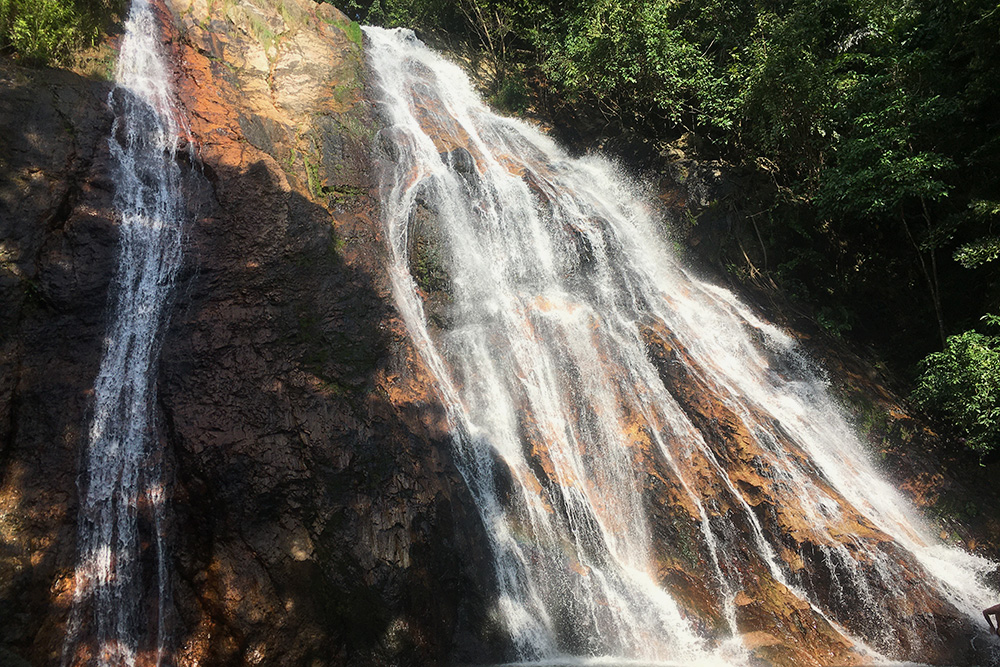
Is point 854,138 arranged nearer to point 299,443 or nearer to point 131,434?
point 299,443

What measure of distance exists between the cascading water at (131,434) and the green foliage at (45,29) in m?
0.99

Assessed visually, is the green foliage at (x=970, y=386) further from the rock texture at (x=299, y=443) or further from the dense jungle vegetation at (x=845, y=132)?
the rock texture at (x=299, y=443)

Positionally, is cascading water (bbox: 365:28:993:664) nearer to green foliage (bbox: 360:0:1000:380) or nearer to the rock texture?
the rock texture

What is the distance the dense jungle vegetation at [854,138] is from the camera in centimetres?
800

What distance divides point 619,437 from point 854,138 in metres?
6.64

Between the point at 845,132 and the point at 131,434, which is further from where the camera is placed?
the point at 845,132

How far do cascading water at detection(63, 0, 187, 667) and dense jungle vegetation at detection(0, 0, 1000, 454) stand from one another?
232cm

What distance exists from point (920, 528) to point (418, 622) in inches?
A: 281

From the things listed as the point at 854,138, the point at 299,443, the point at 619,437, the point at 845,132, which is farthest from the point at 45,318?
the point at 845,132

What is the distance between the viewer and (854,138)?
9.05 m

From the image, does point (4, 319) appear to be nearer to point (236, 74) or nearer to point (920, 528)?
point (236, 74)

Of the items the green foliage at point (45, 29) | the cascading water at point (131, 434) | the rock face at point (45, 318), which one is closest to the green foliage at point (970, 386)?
the cascading water at point (131, 434)

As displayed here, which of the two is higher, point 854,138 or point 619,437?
point 854,138

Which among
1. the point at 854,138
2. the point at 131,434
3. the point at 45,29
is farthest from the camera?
the point at 854,138
